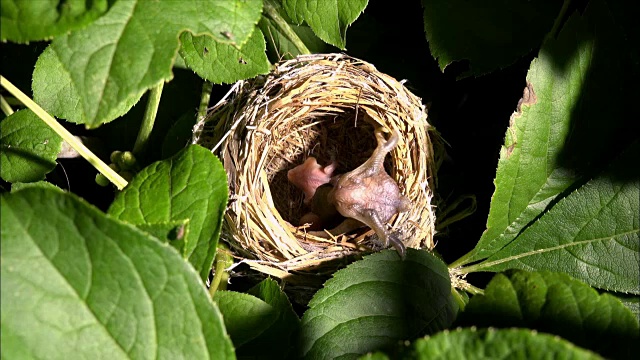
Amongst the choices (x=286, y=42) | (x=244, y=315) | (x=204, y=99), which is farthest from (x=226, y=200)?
(x=286, y=42)

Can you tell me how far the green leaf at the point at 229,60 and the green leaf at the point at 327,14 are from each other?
7 centimetres

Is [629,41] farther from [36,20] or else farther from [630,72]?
[36,20]

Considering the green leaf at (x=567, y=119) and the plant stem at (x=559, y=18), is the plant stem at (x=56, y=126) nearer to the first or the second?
the green leaf at (x=567, y=119)

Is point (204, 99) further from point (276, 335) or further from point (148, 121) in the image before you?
point (276, 335)

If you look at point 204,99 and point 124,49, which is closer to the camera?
point 124,49

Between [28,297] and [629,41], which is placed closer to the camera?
[28,297]

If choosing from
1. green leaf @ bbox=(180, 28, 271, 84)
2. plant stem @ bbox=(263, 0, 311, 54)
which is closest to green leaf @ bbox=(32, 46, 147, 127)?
green leaf @ bbox=(180, 28, 271, 84)

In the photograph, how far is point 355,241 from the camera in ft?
4.33

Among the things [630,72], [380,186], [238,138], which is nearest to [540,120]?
[630,72]

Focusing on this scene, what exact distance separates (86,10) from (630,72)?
848mm

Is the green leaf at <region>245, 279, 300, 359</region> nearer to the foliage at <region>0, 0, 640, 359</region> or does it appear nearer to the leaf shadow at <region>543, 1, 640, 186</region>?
the foliage at <region>0, 0, 640, 359</region>

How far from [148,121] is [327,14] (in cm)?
40

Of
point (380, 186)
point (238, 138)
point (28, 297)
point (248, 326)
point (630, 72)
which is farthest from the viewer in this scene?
point (380, 186)

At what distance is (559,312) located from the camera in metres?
0.69
